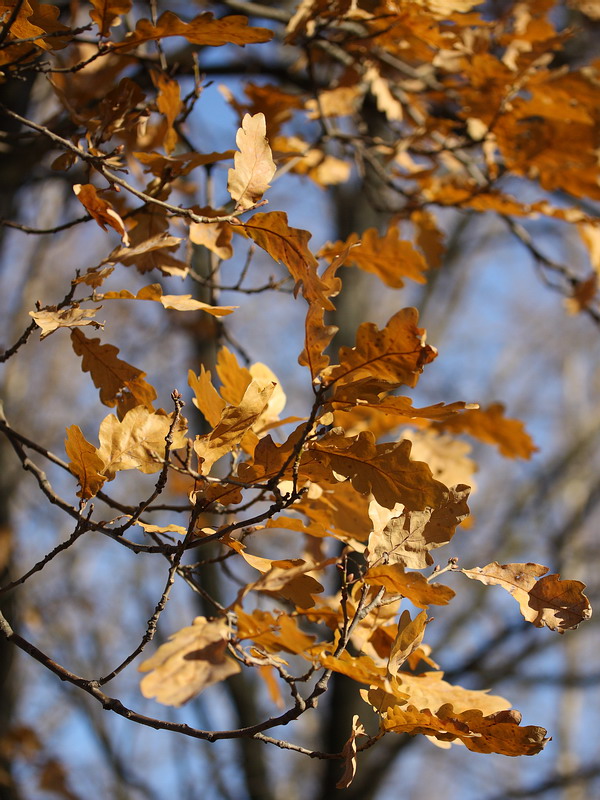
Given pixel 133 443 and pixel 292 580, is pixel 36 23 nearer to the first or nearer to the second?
pixel 133 443

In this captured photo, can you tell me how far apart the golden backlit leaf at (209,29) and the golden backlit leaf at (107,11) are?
7 cm

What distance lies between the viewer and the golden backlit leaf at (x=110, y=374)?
984 millimetres

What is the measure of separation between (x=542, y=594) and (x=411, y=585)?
15 cm

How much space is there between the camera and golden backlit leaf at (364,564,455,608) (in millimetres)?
811

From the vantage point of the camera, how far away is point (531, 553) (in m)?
5.67

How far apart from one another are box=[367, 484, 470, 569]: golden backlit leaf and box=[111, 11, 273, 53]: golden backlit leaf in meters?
0.64

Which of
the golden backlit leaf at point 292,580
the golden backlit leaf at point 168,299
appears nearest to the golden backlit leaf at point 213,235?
the golden backlit leaf at point 168,299

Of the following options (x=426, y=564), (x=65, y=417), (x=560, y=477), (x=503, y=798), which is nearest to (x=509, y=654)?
(x=503, y=798)

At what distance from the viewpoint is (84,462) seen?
84cm

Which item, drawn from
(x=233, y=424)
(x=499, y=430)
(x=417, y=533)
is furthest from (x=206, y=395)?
(x=499, y=430)

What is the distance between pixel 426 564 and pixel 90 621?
513 cm

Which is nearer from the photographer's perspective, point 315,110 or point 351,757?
point 351,757

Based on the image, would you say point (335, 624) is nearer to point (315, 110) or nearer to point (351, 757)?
point (351, 757)

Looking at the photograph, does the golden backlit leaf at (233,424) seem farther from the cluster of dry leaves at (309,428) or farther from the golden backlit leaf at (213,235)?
the golden backlit leaf at (213,235)
